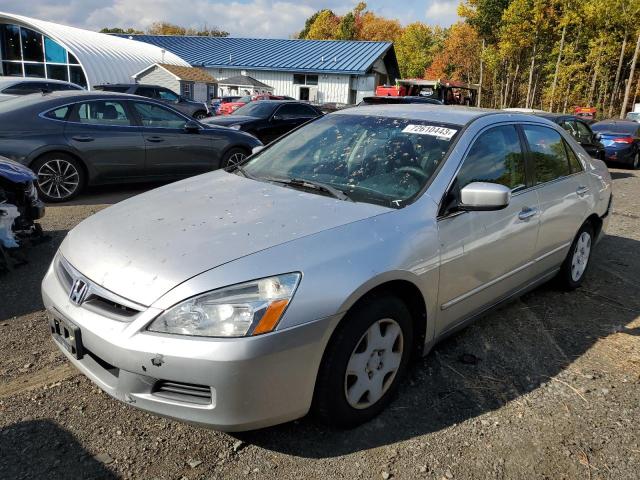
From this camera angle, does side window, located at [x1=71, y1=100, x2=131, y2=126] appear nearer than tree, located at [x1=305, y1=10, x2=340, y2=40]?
Yes

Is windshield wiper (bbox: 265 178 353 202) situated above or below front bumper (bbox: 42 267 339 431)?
above

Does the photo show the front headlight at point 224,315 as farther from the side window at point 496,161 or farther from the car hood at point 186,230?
the side window at point 496,161

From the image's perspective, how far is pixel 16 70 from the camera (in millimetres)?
34469

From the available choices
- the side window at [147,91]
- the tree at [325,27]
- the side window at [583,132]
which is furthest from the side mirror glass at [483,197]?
the tree at [325,27]

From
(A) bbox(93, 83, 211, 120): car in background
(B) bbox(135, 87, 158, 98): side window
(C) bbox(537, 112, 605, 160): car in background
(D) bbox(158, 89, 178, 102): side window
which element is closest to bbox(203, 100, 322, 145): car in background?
(A) bbox(93, 83, 211, 120): car in background

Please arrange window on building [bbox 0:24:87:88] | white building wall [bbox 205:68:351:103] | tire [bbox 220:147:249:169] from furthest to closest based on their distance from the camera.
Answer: white building wall [bbox 205:68:351:103]
window on building [bbox 0:24:87:88]
tire [bbox 220:147:249:169]

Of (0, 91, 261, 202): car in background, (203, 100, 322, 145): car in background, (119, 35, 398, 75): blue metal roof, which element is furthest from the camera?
(119, 35, 398, 75): blue metal roof

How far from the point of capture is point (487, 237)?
128 inches

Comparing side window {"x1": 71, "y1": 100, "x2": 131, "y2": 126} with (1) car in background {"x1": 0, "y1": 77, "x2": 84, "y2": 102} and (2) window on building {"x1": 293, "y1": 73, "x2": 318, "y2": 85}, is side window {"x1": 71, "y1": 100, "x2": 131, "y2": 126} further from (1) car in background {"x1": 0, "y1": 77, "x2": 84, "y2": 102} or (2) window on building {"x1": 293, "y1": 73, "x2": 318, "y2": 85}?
(2) window on building {"x1": 293, "y1": 73, "x2": 318, "y2": 85}

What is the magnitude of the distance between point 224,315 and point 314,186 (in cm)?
128

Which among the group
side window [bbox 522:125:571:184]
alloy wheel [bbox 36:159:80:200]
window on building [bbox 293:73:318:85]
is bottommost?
alloy wheel [bbox 36:159:80:200]

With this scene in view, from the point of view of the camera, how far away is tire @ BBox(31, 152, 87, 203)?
6.96 metres

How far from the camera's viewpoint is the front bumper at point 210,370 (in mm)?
2104

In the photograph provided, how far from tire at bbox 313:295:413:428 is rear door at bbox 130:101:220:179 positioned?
20.2 ft
